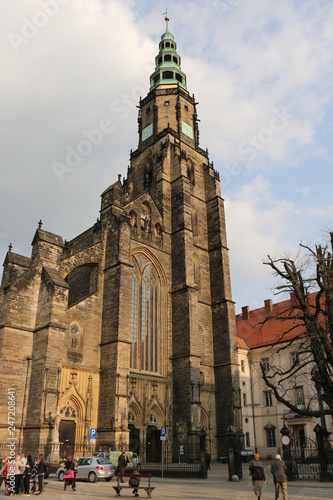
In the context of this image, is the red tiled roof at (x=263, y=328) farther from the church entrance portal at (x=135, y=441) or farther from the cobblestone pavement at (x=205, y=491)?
the cobblestone pavement at (x=205, y=491)

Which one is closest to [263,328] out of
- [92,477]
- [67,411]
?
[67,411]

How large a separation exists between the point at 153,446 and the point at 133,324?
744 cm

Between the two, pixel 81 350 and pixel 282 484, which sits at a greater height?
pixel 81 350

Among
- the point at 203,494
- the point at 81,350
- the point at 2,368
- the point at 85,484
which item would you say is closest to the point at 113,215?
the point at 81,350

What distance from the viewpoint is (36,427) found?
2020cm

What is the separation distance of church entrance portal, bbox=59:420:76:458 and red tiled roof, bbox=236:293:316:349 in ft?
69.4

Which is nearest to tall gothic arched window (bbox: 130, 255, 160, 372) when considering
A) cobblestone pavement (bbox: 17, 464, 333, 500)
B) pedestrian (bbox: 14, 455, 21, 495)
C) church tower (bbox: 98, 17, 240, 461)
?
church tower (bbox: 98, 17, 240, 461)

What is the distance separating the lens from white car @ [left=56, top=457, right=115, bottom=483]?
17.3 meters

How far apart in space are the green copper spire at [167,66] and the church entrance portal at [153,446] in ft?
110

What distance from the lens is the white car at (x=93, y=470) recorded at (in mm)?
17344

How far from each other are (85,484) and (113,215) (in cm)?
1593

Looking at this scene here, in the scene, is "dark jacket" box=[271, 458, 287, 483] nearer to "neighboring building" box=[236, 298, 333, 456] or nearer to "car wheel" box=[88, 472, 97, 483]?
"car wheel" box=[88, 472, 97, 483]

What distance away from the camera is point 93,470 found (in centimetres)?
1741

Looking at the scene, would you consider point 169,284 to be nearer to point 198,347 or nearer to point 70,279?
point 198,347
